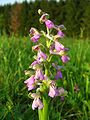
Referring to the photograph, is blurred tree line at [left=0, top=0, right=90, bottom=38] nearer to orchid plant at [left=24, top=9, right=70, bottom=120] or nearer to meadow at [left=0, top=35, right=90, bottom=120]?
meadow at [left=0, top=35, right=90, bottom=120]

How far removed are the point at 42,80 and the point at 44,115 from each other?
208 millimetres

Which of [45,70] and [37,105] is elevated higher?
[45,70]

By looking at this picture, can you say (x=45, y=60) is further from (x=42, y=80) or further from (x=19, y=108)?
(x=19, y=108)

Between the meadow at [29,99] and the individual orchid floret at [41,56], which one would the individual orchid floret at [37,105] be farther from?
the meadow at [29,99]

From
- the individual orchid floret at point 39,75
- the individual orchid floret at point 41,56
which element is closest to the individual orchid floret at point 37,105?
the individual orchid floret at point 39,75

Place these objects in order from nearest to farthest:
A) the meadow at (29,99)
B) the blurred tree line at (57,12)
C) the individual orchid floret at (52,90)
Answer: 1. the individual orchid floret at (52,90)
2. the meadow at (29,99)
3. the blurred tree line at (57,12)

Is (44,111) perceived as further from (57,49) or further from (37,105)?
(57,49)

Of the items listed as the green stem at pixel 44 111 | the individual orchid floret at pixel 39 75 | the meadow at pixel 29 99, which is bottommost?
the meadow at pixel 29 99

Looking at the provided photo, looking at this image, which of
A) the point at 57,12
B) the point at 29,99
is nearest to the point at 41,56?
the point at 29,99

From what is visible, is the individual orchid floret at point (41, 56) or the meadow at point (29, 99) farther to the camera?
the meadow at point (29, 99)

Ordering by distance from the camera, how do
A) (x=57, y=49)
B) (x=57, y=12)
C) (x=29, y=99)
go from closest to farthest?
1. (x=57, y=49)
2. (x=29, y=99)
3. (x=57, y=12)

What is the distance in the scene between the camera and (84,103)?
3588 mm

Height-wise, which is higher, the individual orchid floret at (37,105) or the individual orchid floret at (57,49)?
the individual orchid floret at (57,49)

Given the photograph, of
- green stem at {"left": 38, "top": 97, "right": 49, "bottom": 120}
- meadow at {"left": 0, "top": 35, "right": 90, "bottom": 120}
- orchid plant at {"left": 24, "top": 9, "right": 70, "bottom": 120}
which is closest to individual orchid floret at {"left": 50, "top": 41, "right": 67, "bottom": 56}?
orchid plant at {"left": 24, "top": 9, "right": 70, "bottom": 120}
